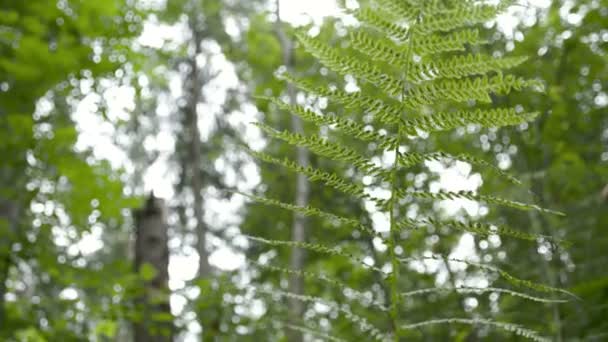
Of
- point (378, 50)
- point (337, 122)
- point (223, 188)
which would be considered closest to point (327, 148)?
point (337, 122)

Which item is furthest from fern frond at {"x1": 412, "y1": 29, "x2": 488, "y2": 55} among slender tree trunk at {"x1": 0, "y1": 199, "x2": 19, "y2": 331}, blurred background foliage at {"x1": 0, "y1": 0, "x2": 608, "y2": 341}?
slender tree trunk at {"x1": 0, "y1": 199, "x2": 19, "y2": 331}

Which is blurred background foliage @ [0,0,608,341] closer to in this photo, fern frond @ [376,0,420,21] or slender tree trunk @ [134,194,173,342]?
slender tree trunk @ [134,194,173,342]

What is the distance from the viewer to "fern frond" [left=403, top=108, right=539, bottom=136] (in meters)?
0.83

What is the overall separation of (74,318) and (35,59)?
4.00 ft

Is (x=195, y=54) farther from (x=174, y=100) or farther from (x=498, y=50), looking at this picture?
(x=498, y=50)

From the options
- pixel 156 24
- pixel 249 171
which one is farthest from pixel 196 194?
pixel 156 24

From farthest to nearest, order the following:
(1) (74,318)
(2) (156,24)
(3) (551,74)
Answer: (2) (156,24), (3) (551,74), (1) (74,318)

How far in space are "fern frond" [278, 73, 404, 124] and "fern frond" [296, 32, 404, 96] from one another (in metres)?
0.02

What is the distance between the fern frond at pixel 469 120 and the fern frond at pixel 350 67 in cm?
6

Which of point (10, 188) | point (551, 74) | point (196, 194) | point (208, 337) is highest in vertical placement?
point (196, 194)

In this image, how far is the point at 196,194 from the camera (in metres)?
7.43

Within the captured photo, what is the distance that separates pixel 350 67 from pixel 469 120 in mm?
186

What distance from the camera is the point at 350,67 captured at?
0.90 meters

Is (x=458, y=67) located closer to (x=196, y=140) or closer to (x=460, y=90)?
(x=460, y=90)
